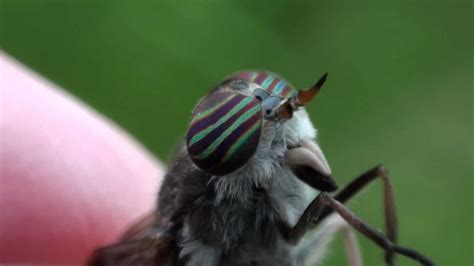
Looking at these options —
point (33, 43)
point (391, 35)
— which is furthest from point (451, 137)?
point (33, 43)

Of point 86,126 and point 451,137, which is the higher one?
point 86,126

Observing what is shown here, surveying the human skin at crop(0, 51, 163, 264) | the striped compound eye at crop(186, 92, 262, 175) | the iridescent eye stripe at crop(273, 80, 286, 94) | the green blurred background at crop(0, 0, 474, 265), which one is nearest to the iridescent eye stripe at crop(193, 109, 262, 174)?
the striped compound eye at crop(186, 92, 262, 175)

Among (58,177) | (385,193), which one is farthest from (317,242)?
(58,177)

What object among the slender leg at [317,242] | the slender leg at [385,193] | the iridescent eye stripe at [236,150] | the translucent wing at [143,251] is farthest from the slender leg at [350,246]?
the iridescent eye stripe at [236,150]

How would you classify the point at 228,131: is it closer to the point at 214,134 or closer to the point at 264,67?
the point at 214,134

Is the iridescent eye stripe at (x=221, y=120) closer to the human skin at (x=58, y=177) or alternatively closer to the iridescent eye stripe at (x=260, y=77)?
the iridescent eye stripe at (x=260, y=77)

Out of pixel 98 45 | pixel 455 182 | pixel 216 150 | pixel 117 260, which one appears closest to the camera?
pixel 216 150

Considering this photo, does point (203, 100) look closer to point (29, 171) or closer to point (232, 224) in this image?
point (232, 224)
